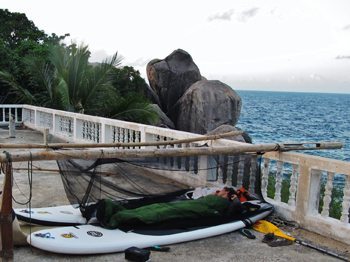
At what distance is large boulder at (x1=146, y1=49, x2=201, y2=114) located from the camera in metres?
26.2

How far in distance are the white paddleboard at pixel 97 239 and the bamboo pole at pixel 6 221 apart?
393 mm

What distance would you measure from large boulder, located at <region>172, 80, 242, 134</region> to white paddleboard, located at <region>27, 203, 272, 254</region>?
61.7 feet

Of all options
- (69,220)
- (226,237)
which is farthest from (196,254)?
(69,220)

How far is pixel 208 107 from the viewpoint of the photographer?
23547 millimetres

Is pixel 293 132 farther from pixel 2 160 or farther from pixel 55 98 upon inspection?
pixel 2 160

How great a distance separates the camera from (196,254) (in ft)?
14.8

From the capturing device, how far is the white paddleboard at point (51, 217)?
16.3 feet

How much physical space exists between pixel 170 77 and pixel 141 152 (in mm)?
21275

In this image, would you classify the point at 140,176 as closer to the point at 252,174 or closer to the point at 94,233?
the point at 94,233

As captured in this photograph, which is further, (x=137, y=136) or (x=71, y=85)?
(x=71, y=85)

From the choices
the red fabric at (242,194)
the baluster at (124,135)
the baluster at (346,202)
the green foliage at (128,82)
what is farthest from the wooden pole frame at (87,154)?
the green foliage at (128,82)

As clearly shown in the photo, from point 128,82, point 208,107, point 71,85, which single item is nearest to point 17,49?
point 128,82

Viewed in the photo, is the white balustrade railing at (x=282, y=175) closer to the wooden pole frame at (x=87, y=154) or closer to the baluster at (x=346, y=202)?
the baluster at (x=346, y=202)

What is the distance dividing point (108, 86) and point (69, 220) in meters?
11.1
